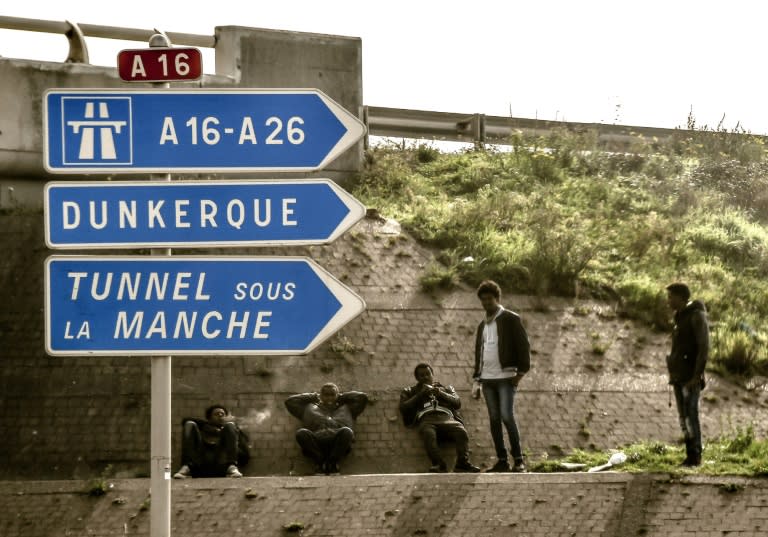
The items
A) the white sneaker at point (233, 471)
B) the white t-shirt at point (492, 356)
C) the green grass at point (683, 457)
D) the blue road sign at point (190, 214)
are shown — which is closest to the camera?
the blue road sign at point (190, 214)

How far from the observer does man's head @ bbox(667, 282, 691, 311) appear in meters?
12.2

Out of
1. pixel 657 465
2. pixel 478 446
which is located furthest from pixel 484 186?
pixel 657 465

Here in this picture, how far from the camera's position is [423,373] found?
44.1 ft

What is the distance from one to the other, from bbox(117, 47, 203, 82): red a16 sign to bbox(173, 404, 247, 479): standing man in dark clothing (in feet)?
20.7

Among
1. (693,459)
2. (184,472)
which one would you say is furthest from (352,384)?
(693,459)

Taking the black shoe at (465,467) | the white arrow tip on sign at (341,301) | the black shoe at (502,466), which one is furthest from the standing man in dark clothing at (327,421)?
the white arrow tip on sign at (341,301)

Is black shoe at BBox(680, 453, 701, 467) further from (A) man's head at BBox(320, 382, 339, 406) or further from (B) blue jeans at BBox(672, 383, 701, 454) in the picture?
(A) man's head at BBox(320, 382, 339, 406)

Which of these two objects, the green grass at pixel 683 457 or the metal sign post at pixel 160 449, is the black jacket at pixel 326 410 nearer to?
the green grass at pixel 683 457

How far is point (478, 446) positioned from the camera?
13.6m

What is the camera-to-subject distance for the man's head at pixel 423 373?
529 inches

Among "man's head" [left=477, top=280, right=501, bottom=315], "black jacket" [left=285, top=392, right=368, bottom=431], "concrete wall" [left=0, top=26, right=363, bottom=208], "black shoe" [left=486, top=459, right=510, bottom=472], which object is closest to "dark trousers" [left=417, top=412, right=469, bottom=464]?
"black shoe" [left=486, top=459, right=510, bottom=472]

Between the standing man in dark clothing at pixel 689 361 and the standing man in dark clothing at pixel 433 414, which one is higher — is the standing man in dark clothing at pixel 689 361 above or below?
above

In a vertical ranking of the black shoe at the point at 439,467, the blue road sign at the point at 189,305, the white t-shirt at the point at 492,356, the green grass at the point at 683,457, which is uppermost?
the blue road sign at the point at 189,305

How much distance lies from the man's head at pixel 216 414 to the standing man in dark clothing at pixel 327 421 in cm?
71
